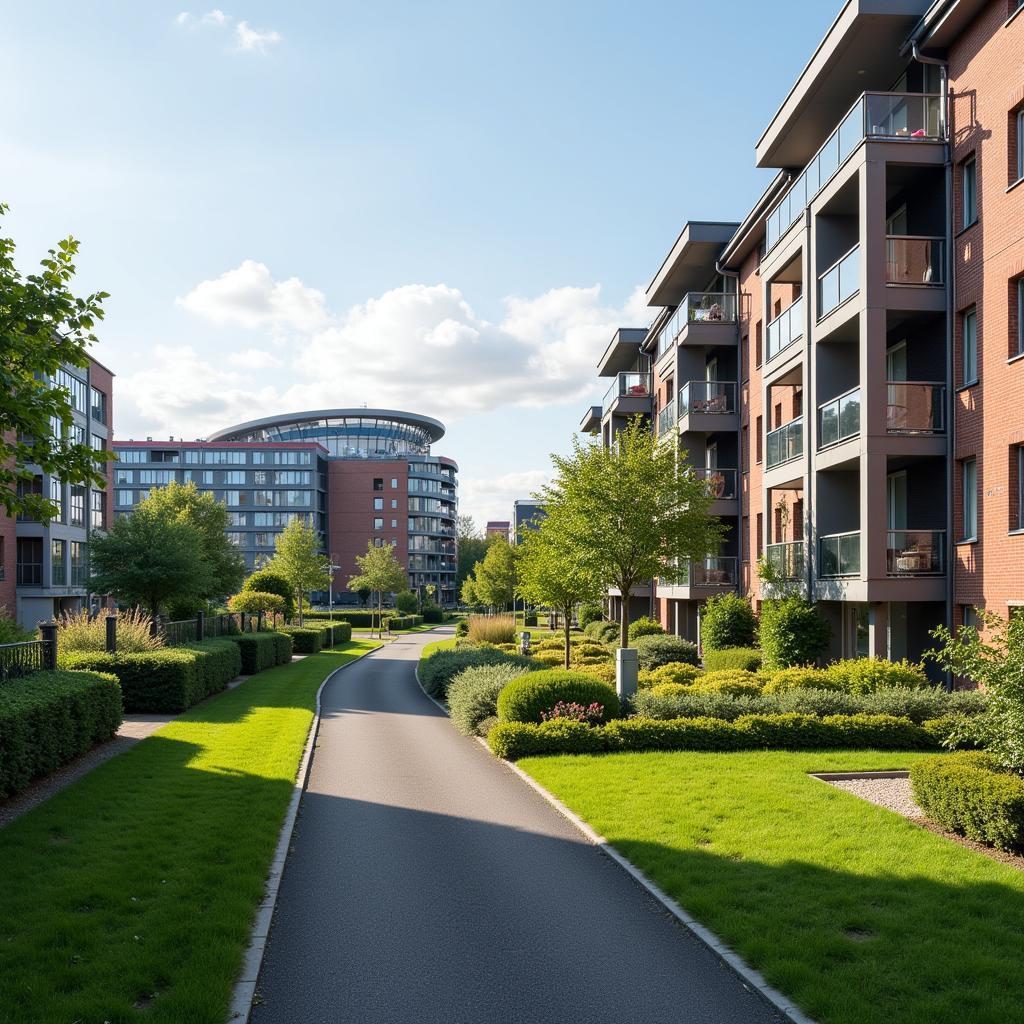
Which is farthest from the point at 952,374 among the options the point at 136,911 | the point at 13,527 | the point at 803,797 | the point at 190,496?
the point at 190,496

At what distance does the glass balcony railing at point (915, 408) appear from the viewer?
62.4ft

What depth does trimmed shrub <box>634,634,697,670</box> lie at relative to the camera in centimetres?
2968

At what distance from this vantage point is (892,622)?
67.6 feet

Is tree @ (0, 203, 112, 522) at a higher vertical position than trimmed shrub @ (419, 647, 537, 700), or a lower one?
higher

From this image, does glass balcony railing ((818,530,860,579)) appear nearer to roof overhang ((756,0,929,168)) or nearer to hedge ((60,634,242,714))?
roof overhang ((756,0,929,168))

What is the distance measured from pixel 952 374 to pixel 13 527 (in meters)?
40.1

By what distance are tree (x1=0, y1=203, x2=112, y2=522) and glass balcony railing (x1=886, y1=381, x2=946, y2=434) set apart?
15.3 metres

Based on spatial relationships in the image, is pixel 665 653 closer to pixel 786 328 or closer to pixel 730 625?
pixel 730 625

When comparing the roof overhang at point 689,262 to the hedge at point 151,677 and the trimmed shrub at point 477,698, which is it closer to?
the trimmed shrub at point 477,698

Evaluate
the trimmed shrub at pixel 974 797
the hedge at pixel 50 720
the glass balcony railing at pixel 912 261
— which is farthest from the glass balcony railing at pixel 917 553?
the hedge at pixel 50 720

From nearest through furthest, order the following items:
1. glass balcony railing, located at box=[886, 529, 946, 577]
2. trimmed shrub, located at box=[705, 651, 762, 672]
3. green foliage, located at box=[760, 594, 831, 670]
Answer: glass balcony railing, located at box=[886, 529, 946, 577]
green foliage, located at box=[760, 594, 831, 670]
trimmed shrub, located at box=[705, 651, 762, 672]

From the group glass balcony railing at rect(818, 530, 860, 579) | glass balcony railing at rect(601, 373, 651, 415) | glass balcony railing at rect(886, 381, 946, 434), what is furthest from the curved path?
glass balcony railing at rect(601, 373, 651, 415)

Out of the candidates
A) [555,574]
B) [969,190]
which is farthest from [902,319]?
[555,574]

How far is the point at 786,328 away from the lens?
24953 millimetres
